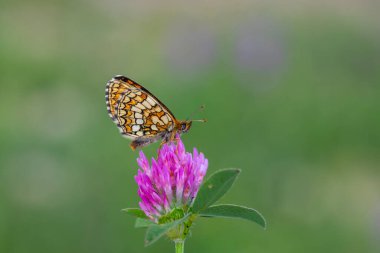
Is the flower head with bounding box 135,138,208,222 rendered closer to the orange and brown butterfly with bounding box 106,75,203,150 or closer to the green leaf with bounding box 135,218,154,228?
the green leaf with bounding box 135,218,154,228

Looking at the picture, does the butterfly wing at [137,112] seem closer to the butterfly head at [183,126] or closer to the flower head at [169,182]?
the butterfly head at [183,126]

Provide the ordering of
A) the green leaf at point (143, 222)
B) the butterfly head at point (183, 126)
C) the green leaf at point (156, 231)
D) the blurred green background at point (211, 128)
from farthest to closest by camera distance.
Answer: the blurred green background at point (211, 128) < the butterfly head at point (183, 126) < the green leaf at point (143, 222) < the green leaf at point (156, 231)

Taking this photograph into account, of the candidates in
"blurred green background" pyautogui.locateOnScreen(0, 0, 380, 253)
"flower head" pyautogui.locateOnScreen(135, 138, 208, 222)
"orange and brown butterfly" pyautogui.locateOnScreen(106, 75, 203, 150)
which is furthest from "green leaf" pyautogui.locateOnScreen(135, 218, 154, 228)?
"blurred green background" pyautogui.locateOnScreen(0, 0, 380, 253)

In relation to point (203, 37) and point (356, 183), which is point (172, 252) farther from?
point (203, 37)

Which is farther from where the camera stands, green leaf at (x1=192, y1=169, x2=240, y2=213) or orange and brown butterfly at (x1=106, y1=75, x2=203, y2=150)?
orange and brown butterfly at (x1=106, y1=75, x2=203, y2=150)

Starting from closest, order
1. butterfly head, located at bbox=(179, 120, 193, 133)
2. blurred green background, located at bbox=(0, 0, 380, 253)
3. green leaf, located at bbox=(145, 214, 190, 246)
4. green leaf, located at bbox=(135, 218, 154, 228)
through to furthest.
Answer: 1. green leaf, located at bbox=(145, 214, 190, 246)
2. green leaf, located at bbox=(135, 218, 154, 228)
3. butterfly head, located at bbox=(179, 120, 193, 133)
4. blurred green background, located at bbox=(0, 0, 380, 253)

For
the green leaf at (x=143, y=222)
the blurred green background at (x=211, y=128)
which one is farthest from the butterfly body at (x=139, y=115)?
Result: the blurred green background at (x=211, y=128)

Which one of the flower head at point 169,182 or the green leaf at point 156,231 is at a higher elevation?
→ the flower head at point 169,182
